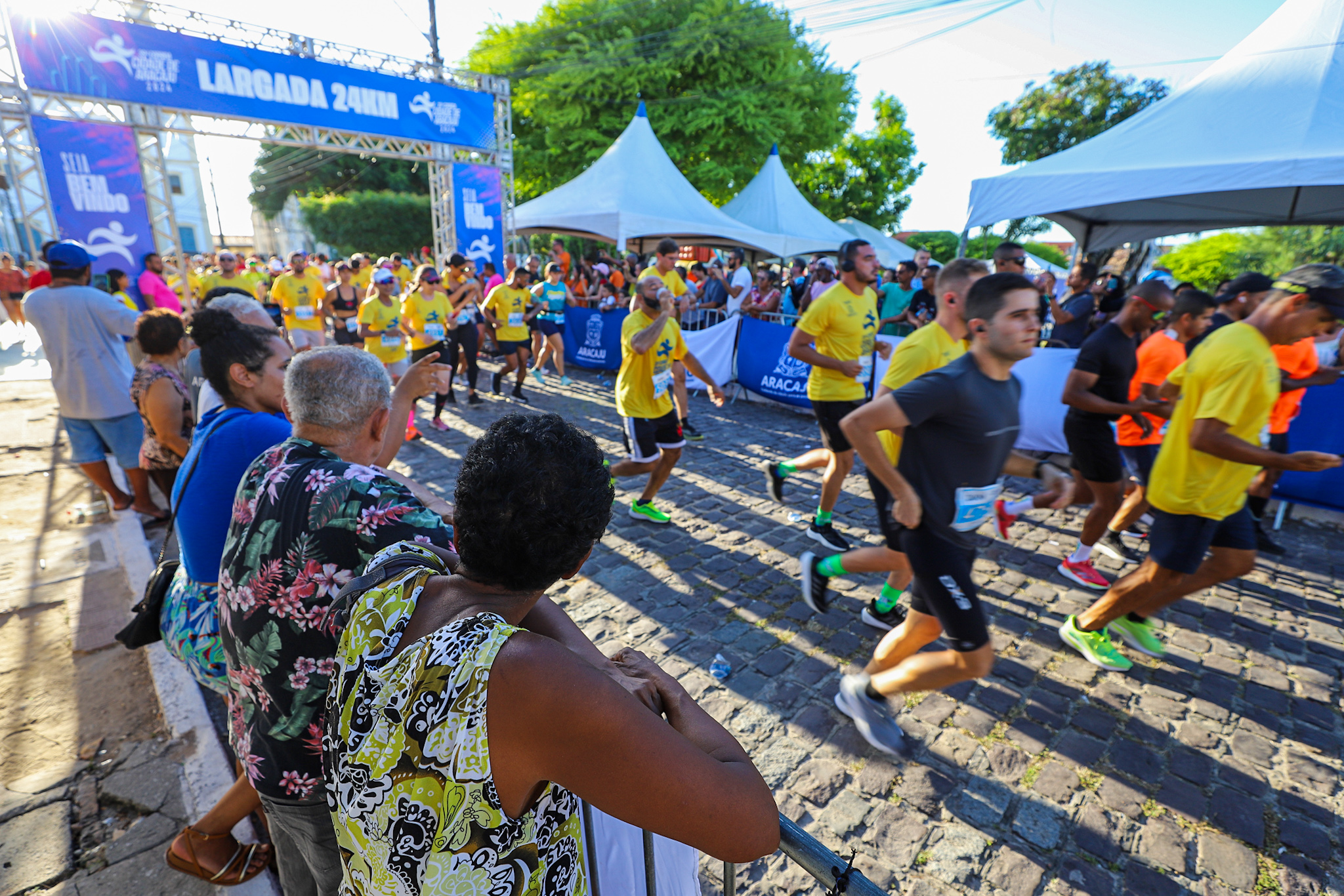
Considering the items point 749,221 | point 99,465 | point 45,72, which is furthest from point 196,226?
point 99,465

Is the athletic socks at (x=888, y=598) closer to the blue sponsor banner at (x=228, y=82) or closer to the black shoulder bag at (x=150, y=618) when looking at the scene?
the black shoulder bag at (x=150, y=618)

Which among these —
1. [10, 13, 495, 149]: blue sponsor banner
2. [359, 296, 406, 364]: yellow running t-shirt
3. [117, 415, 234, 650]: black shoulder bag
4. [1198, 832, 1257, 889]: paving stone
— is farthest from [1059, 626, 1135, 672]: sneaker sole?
[10, 13, 495, 149]: blue sponsor banner

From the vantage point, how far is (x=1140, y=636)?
3809 millimetres

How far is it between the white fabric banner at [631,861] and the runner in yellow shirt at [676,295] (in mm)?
4386

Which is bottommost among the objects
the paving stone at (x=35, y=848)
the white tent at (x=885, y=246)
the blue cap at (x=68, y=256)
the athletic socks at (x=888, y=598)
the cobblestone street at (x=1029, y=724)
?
the paving stone at (x=35, y=848)

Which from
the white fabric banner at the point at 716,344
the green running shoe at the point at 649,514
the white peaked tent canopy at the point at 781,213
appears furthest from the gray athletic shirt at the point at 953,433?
the white peaked tent canopy at the point at 781,213

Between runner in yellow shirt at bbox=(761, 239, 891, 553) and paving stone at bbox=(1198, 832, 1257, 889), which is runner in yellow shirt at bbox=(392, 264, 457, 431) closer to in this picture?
runner in yellow shirt at bbox=(761, 239, 891, 553)

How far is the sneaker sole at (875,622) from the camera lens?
3.89m

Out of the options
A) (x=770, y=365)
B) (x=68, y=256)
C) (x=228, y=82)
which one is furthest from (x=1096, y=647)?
(x=228, y=82)

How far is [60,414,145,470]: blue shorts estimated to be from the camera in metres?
5.15

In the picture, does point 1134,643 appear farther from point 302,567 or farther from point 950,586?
point 302,567

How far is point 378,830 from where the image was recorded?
100cm

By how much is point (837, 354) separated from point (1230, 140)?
206 inches

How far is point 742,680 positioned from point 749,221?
1642 centimetres
